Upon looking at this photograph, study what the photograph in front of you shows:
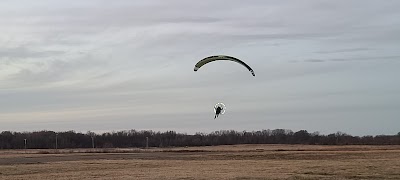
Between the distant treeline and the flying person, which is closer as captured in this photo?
the flying person

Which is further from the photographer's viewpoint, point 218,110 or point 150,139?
point 150,139

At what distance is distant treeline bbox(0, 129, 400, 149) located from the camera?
6609 inches

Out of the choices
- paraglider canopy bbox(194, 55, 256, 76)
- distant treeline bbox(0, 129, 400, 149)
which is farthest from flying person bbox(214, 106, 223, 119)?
distant treeline bbox(0, 129, 400, 149)

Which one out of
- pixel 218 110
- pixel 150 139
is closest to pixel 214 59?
pixel 218 110

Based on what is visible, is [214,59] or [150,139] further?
[150,139]

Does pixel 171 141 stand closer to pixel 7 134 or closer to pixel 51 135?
pixel 51 135

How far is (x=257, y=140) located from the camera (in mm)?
182375

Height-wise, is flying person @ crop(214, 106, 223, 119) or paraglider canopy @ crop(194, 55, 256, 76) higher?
paraglider canopy @ crop(194, 55, 256, 76)

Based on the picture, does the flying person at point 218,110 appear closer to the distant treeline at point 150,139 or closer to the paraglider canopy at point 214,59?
the paraglider canopy at point 214,59

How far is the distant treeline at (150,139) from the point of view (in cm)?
16788

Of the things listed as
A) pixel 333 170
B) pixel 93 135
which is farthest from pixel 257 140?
pixel 333 170

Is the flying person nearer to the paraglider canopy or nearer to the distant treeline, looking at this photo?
the paraglider canopy

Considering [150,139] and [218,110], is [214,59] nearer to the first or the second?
[218,110]

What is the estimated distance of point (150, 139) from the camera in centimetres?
18638
